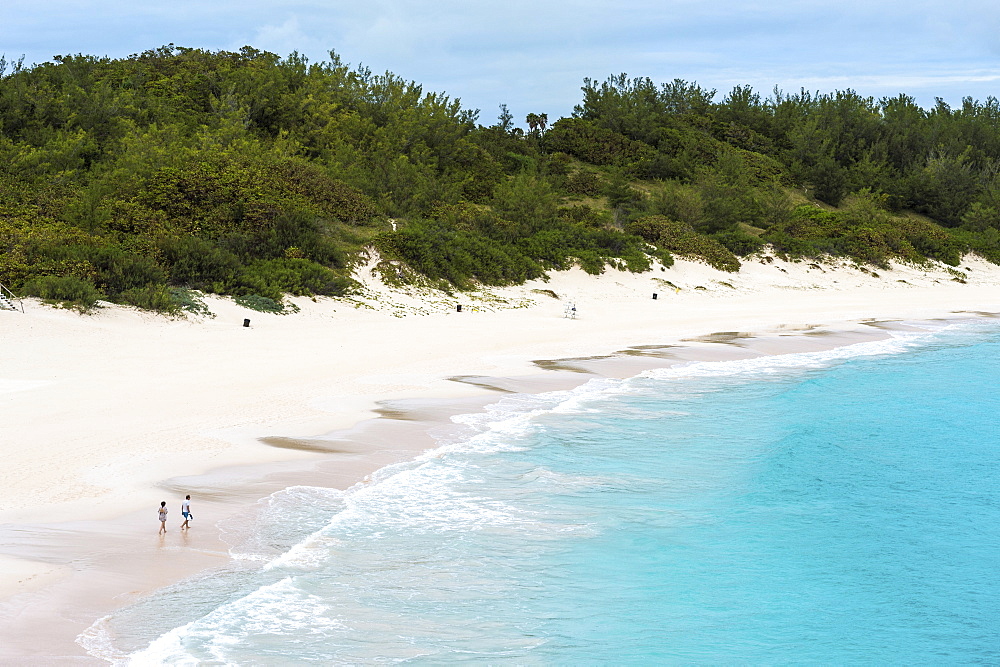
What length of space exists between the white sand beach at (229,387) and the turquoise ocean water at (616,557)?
475 millimetres

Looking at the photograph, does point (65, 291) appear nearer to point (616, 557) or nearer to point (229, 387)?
point (229, 387)

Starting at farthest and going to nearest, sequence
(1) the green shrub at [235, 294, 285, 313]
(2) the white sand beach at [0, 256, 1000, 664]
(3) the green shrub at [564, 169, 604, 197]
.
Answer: (3) the green shrub at [564, 169, 604, 197] → (1) the green shrub at [235, 294, 285, 313] → (2) the white sand beach at [0, 256, 1000, 664]

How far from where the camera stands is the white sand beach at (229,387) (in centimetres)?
645

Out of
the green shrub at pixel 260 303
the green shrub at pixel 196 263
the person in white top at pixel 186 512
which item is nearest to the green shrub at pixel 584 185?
the green shrub at pixel 196 263

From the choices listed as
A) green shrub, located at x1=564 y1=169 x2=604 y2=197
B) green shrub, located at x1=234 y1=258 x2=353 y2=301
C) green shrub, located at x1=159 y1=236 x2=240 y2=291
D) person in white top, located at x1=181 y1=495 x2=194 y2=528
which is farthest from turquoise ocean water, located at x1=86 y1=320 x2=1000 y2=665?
green shrub, located at x1=564 y1=169 x2=604 y2=197

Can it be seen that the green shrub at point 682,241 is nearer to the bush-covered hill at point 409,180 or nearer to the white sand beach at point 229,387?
the bush-covered hill at point 409,180

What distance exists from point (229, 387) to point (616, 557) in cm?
650

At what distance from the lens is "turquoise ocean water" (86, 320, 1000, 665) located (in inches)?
229

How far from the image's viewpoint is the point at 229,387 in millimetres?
11953

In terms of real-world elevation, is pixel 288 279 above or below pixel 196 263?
below

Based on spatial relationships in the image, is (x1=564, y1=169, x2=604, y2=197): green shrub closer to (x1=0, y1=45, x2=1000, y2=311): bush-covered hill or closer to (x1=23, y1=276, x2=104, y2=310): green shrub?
(x1=0, y1=45, x2=1000, y2=311): bush-covered hill

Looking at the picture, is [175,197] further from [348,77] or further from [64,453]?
[348,77]

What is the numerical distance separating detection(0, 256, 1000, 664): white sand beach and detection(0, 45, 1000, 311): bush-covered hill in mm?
1214

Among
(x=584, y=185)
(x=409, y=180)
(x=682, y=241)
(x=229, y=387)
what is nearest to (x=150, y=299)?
(x=229, y=387)
